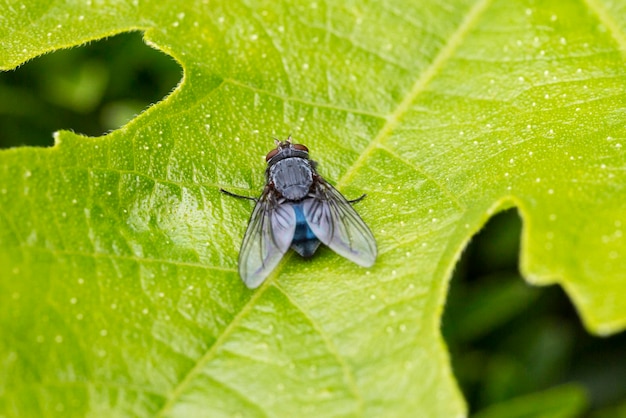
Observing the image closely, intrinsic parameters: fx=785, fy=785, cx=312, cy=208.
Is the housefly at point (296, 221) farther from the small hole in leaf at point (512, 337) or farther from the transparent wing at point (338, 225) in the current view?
the small hole in leaf at point (512, 337)

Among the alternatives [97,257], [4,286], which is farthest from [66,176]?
[4,286]

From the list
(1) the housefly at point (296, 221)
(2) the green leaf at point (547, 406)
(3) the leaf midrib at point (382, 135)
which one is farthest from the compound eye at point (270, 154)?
(2) the green leaf at point (547, 406)

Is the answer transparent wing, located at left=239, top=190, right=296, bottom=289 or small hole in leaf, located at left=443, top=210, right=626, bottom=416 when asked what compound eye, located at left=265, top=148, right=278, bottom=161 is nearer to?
transparent wing, located at left=239, top=190, right=296, bottom=289

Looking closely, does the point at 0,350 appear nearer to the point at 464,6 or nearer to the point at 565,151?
the point at 565,151

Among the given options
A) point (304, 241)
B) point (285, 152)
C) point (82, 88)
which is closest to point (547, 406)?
point (304, 241)

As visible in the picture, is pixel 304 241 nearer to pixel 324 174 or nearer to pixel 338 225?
pixel 338 225
